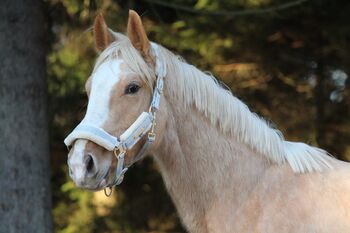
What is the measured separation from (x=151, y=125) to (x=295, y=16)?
5.30m

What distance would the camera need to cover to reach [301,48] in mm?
8477

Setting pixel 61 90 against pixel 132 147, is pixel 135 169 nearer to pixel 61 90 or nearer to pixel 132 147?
pixel 61 90

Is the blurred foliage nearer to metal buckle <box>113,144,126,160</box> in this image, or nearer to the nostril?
metal buckle <box>113,144,126,160</box>

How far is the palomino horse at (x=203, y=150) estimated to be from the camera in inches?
126

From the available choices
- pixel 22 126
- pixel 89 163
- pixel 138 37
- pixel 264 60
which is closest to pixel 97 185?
pixel 89 163

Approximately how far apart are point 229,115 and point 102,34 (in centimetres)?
92

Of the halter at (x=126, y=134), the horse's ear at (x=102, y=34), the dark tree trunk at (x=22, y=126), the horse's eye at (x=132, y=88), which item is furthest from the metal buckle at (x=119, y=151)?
the dark tree trunk at (x=22, y=126)

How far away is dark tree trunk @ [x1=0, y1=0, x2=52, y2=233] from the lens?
5742mm

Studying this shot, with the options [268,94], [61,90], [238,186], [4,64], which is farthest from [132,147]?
[268,94]

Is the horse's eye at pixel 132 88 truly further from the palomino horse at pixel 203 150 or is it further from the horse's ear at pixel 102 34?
the horse's ear at pixel 102 34

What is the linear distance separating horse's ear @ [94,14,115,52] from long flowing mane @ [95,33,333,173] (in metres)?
0.05

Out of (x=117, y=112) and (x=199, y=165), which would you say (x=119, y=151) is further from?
(x=199, y=165)

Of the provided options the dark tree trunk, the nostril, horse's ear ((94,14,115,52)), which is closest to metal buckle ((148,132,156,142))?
the nostril

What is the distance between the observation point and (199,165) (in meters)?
3.48
